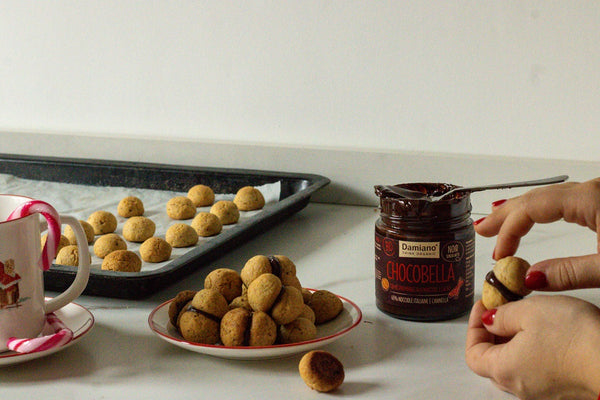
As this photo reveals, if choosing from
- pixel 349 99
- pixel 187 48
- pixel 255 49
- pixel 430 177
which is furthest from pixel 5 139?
pixel 430 177

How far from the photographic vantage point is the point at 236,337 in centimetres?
81

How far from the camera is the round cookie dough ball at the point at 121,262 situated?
3.74 ft

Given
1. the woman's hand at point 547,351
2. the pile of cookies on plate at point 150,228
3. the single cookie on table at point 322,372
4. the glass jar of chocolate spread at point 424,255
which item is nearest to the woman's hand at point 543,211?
the glass jar of chocolate spread at point 424,255

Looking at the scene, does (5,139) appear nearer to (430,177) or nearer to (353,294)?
(430,177)

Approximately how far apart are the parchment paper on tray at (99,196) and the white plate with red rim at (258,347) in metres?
0.61

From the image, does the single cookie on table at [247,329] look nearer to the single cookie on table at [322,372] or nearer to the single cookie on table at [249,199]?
the single cookie on table at [322,372]

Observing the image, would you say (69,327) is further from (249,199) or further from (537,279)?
(249,199)

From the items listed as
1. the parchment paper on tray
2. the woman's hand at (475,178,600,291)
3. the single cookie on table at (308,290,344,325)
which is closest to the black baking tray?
the parchment paper on tray

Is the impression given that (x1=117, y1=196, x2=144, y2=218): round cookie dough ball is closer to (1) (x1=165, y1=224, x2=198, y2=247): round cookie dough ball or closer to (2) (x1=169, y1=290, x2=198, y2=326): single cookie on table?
(1) (x1=165, y1=224, x2=198, y2=247): round cookie dough ball

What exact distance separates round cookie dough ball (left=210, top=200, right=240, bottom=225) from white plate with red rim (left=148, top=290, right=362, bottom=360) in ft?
1.91

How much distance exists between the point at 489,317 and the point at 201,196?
91 cm

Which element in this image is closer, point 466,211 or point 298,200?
point 466,211

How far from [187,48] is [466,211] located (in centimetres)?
101

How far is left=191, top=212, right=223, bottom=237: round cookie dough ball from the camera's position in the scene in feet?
4.67
